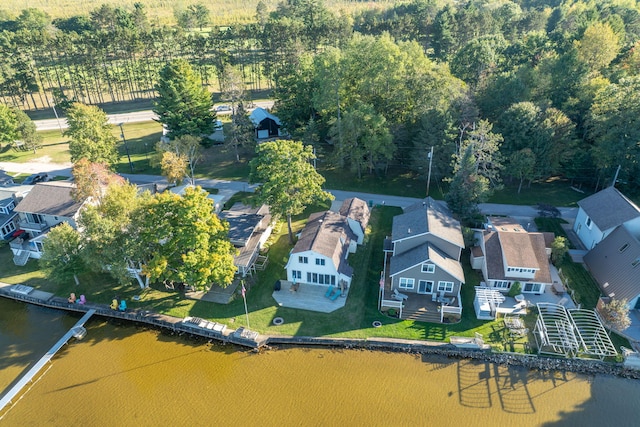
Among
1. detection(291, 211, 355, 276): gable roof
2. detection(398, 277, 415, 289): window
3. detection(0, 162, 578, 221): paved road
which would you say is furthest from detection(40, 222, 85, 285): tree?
detection(398, 277, 415, 289): window

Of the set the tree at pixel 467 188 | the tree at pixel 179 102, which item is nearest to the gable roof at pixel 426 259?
the tree at pixel 467 188

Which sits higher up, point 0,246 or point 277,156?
point 277,156

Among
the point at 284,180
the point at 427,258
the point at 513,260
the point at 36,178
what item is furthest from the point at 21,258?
the point at 513,260

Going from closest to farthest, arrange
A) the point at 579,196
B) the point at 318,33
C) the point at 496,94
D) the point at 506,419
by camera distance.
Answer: the point at 506,419, the point at 579,196, the point at 496,94, the point at 318,33

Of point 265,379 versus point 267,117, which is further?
point 267,117

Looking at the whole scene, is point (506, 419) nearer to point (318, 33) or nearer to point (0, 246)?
point (0, 246)

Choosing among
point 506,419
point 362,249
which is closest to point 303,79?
point 362,249

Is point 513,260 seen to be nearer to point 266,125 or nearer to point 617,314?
point 617,314
